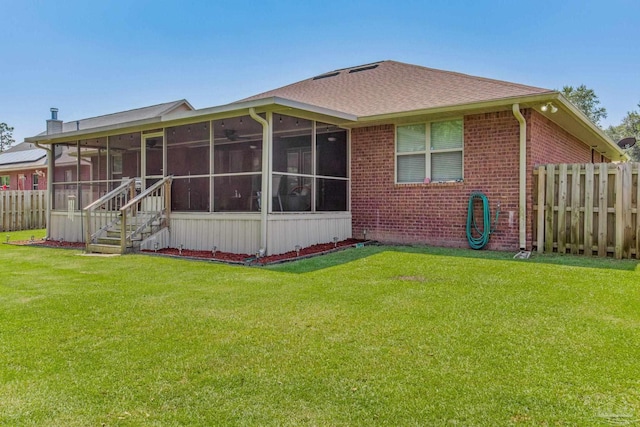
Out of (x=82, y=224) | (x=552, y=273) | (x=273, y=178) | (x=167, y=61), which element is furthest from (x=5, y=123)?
(x=552, y=273)

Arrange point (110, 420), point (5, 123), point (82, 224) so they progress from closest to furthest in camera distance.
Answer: point (110, 420), point (82, 224), point (5, 123)

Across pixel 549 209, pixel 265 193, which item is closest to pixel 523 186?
pixel 549 209

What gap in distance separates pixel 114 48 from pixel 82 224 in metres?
8.01

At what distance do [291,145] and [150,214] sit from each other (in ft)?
11.5

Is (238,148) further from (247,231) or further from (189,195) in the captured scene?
(247,231)

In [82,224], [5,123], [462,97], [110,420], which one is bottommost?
[110,420]

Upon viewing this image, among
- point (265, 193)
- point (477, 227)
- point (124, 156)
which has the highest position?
point (124, 156)

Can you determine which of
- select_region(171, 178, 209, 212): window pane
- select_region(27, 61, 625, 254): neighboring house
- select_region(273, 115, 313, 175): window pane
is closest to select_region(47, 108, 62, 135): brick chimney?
select_region(27, 61, 625, 254): neighboring house

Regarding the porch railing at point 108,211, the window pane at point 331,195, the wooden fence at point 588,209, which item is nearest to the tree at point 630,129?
the wooden fence at point 588,209

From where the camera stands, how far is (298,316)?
14.1ft

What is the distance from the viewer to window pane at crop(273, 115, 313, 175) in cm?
864

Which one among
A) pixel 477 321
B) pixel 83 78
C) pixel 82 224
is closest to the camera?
pixel 477 321

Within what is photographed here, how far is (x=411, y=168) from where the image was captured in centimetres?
964

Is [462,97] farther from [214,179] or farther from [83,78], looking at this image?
[83,78]
